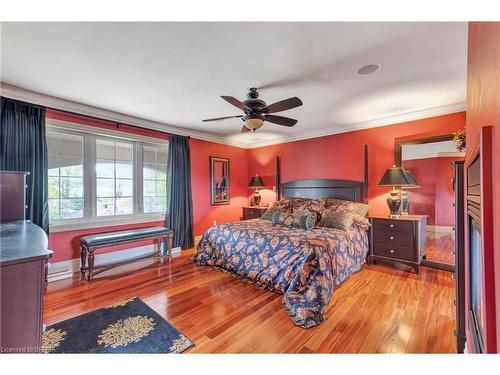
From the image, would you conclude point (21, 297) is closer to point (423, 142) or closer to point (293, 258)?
point (293, 258)

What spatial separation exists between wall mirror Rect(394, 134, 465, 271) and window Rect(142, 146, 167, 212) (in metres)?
4.19

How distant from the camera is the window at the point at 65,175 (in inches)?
121

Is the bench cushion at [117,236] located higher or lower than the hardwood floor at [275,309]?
higher

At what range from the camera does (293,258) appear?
242cm

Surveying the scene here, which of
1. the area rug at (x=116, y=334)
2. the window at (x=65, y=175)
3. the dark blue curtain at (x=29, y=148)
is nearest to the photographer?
the area rug at (x=116, y=334)

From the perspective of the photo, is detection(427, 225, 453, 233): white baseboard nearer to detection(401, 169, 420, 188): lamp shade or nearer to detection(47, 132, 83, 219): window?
detection(401, 169, 420, 188): lamp shade

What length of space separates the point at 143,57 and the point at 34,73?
129 centimetres

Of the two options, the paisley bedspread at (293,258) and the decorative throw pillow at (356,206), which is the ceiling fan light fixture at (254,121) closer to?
the paisley bedspread at (293,258)

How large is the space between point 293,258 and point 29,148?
3480mm

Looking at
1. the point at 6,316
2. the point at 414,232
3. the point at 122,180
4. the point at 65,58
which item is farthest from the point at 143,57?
the point at 414,232

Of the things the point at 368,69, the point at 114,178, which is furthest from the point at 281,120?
the point at 114,178

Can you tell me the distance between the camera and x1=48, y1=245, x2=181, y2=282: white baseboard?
118 inches

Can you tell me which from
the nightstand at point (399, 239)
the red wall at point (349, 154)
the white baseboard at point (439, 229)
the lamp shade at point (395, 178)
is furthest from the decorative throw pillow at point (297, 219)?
the white baseboard at point (439, 229)

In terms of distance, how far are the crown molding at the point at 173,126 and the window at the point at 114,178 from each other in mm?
424
